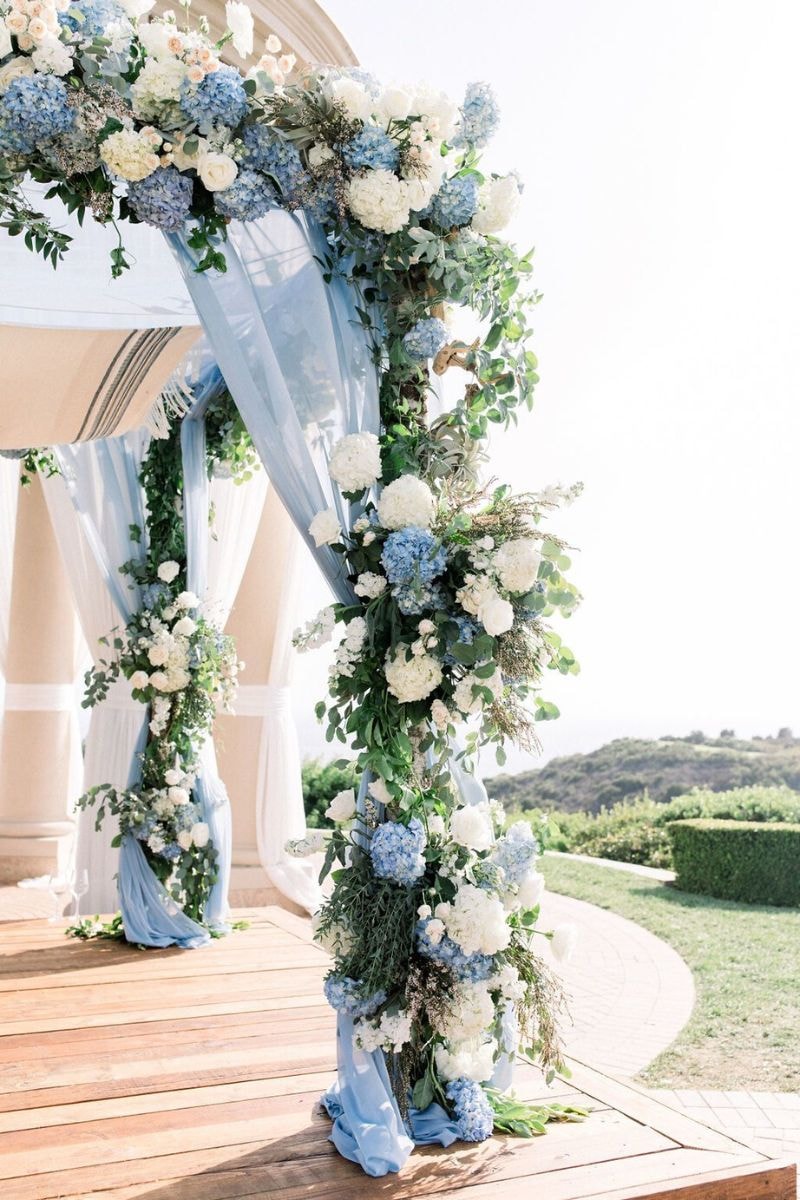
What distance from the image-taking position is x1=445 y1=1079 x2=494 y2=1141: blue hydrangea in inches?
99.7

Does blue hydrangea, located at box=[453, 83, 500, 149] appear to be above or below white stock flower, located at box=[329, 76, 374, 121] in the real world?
above

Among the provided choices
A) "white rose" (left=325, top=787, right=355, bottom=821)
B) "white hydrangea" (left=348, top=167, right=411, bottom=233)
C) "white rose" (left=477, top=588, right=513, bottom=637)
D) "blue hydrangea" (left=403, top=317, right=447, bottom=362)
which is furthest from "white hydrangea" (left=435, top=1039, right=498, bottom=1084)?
"white hydrangea" (left=348, top=167, right=411, bottom=233)

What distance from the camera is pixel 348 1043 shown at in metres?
2.49

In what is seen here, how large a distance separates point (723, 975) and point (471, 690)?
5887mm

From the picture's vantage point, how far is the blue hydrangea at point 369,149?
244 cm

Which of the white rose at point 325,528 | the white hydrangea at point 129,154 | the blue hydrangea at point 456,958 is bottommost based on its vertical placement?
the blue hydrangea at point 456,958

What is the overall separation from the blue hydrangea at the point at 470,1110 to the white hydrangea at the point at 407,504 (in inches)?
54.7

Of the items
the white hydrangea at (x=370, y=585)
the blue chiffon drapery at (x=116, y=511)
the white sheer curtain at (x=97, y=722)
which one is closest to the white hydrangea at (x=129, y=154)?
the white hydrangea at (x=370, y=585)

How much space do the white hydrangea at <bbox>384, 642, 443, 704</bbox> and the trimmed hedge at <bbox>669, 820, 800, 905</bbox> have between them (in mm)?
8793

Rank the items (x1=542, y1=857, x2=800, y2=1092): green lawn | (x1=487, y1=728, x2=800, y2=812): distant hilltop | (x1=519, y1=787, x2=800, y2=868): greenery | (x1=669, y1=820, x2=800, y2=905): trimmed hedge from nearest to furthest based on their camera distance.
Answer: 1. (x1=542, y1=857, x2=800, y2=1092): green lawn
2. (x1=669, y1=820, x2=800, y2=905): trimmed hedge
3. (x1=519, y1=787, x2=800, y2=868): greenery
4. (x1=487, y1=728, x2=800, y2=812): distant hilltop

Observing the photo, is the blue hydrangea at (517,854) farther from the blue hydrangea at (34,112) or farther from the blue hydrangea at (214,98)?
the blue hydrangea at (34,112)

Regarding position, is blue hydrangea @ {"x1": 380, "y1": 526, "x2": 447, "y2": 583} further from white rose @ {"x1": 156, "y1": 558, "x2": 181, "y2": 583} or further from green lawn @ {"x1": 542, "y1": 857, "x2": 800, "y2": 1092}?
green lawn @ {"x1": 542, "y1": 857, "x2": 800, "y2": 1092}

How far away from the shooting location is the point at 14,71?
2.26 metres

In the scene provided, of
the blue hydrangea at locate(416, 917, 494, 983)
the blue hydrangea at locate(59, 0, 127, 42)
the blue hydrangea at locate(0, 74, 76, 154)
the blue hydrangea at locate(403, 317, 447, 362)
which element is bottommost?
the blue hydrangea at locate(416, 917, 494, 983)
